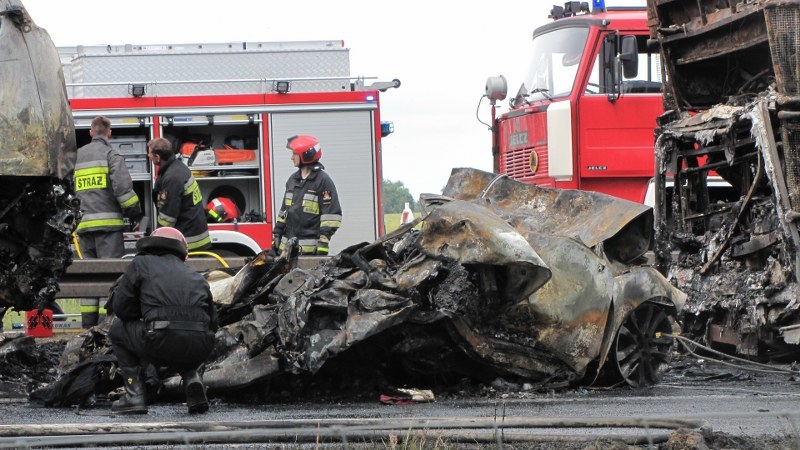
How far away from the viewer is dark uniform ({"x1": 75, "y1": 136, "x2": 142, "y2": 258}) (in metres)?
11.1

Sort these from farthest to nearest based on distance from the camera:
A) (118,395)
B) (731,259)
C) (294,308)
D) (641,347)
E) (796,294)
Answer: (731,259) → (796,294) → (641,347) → (118,395) → (294,308)

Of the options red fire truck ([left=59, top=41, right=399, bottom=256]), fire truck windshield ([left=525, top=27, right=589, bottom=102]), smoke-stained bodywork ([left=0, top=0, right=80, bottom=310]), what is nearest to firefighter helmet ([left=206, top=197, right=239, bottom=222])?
red fire truck ([left=59, top=41, right=399, bottom=256])

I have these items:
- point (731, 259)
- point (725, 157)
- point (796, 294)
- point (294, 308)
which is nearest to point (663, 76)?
point (725, 157)

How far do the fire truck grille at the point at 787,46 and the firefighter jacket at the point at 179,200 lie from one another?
5345mm

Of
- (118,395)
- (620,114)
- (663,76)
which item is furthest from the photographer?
(620,114)

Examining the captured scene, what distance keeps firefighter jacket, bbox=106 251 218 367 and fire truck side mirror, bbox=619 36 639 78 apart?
6.01 meters

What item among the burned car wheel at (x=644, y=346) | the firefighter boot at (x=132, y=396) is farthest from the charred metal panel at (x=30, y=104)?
the burned car wheel at (x=644, y=346)

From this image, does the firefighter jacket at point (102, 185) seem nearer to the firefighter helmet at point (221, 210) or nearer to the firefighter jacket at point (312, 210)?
the firefighter jacket at point (312, 210)

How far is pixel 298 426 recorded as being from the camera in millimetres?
5594

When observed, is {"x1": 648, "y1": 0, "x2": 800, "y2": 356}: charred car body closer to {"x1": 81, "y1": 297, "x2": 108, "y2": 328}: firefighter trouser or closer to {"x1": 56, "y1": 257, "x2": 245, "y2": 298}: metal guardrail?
{"x1": 56, "y1": 257, "x2": 245, "y2": 298}: metal guardrail

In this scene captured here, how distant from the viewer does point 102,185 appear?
11156 millimetres

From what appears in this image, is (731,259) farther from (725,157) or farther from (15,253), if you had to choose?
(15,253)

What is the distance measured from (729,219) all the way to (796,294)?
4.00 ft

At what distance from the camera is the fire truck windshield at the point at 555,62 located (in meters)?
12.4
